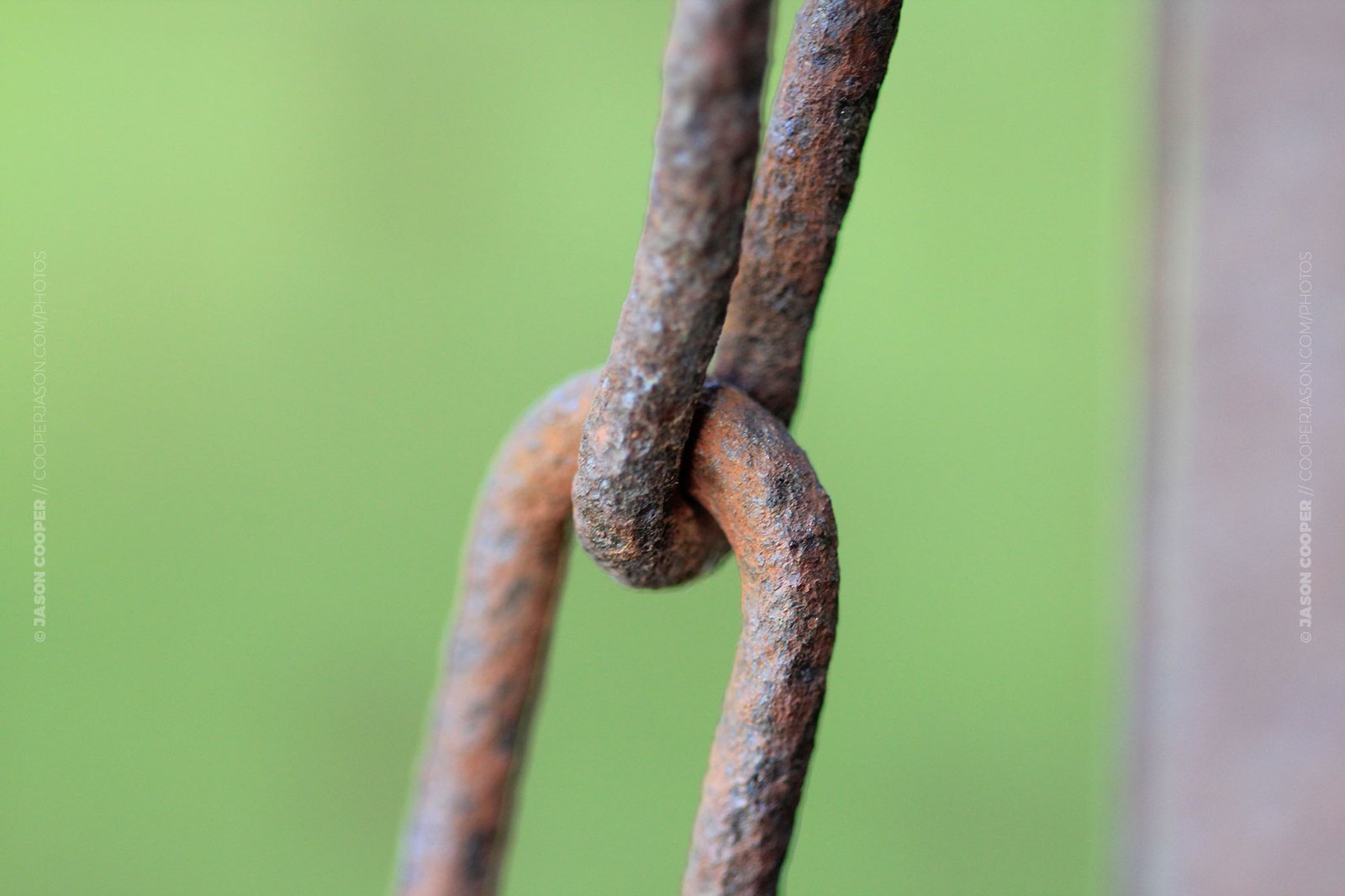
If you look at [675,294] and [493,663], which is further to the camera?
[493,663]

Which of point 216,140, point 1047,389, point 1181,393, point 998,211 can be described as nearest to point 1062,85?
point 998,211

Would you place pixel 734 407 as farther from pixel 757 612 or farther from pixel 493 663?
pixel 493 663

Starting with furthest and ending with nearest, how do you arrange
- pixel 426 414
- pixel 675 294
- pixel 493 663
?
1. pixel 426 414
2. pixel 493 663
3. pixel 675 294

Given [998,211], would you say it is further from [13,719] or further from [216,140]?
[13,719]

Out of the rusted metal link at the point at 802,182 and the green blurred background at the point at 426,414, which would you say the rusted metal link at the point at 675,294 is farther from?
the green blurred background at the point at 426,414

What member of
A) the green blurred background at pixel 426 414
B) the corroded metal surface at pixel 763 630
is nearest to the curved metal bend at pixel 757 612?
the corroded metal surface at pixel 763 630

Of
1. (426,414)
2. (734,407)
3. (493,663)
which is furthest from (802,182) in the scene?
(426,414)
